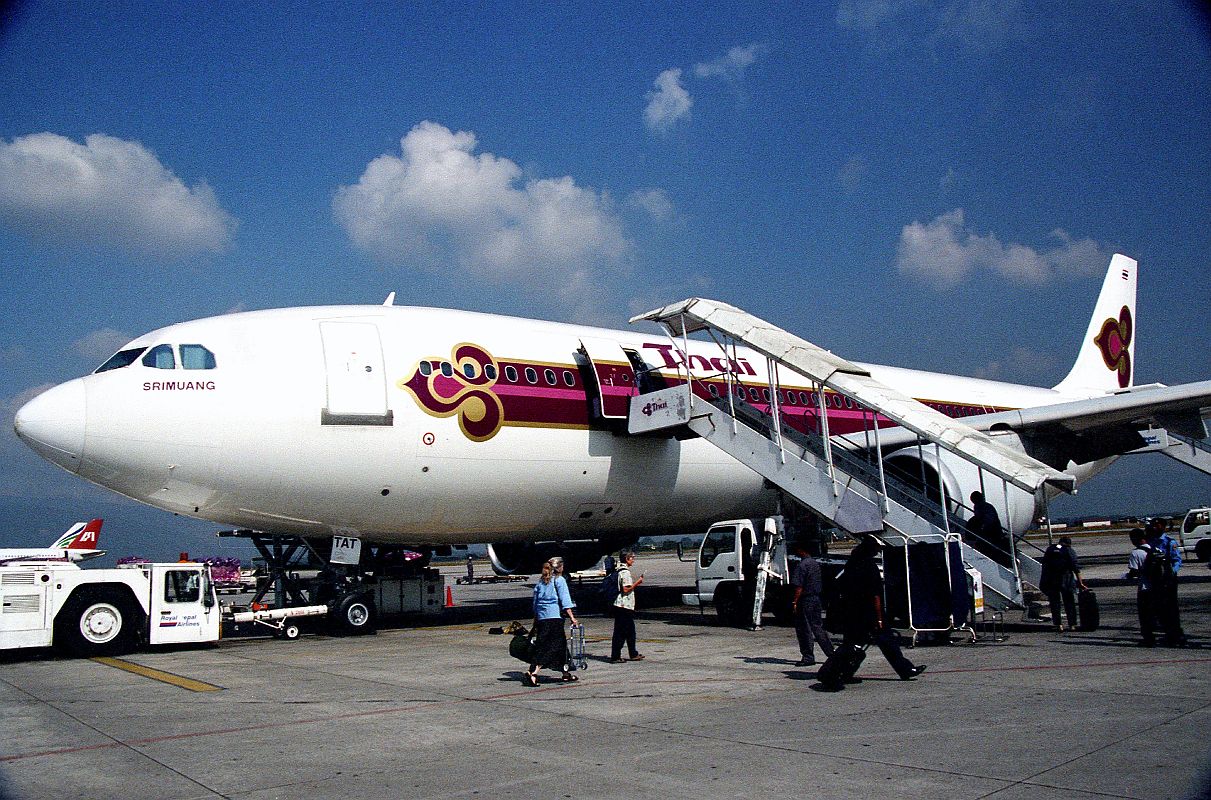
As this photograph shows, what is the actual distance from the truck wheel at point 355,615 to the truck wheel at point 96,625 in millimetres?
3195

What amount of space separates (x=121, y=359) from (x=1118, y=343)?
27.6 meters

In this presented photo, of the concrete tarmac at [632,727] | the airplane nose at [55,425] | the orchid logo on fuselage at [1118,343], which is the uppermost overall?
the orchid logo on fuselage at [1118,343]

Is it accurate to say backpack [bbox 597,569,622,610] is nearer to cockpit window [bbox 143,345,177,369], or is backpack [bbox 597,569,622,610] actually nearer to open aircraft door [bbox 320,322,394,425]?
open aircraft door [bbox 320,322,394,425]

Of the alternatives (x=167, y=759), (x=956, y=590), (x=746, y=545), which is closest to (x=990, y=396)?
(x=746, y=545)

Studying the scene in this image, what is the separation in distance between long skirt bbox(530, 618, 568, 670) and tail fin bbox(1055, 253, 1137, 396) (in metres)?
22.6

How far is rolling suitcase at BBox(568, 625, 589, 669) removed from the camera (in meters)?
11.1

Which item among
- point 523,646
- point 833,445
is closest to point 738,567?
point 833,445

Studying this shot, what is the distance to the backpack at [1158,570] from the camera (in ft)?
36.0

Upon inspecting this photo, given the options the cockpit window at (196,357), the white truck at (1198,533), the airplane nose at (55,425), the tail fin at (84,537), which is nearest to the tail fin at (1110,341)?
the white truck at (1198,533)

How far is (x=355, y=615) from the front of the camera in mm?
16141

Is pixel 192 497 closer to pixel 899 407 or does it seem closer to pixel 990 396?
pixel 899 407

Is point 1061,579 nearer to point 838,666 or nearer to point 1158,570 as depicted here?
point 1158,570

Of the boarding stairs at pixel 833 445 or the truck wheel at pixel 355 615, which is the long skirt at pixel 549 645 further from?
the truck wheel at pixel 355 615

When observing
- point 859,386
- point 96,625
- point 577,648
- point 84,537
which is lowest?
point 577,648
